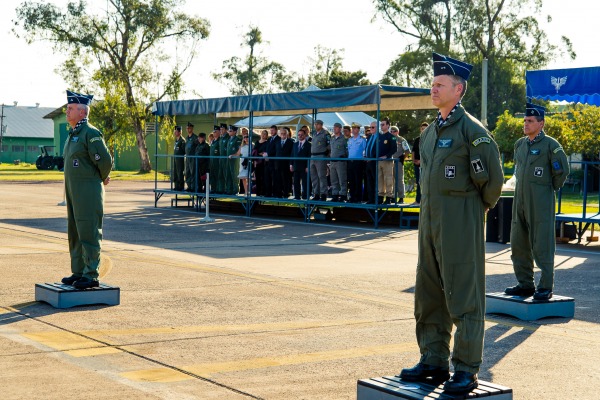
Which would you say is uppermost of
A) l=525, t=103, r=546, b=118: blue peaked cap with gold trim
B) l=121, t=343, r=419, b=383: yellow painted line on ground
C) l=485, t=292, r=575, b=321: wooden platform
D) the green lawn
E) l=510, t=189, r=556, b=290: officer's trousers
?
l=525, t=103, r=546, b=118: blue peaked cap with gold trim

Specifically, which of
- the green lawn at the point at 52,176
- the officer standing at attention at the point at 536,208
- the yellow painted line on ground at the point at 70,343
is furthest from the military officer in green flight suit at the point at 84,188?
the green lawn at the point at 52,176

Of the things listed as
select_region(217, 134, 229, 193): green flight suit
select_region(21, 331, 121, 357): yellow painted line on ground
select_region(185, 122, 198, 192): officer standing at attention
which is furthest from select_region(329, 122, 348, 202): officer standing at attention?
select_region(21, 331, 121, 357): yellow painted line on ground

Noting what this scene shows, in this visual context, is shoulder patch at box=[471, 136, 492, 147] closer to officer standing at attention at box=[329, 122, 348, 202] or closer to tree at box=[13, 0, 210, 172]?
officer standing at attention at box=[329, 122, 348, 202]

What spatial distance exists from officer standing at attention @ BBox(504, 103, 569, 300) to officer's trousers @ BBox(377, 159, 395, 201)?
10.7 metres

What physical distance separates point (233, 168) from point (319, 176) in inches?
126

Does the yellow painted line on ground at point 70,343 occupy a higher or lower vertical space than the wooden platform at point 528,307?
lower

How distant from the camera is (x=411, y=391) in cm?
554

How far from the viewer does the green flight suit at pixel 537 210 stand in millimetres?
9641

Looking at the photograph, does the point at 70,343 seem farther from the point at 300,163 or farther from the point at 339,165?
the point at 300,163

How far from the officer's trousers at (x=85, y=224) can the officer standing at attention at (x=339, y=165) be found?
1206cm

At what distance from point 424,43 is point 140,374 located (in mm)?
53343

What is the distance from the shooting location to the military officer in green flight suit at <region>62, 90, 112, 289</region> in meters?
9.82

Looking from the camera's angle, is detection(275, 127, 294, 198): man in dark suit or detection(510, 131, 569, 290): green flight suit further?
detection(275, 127, 294, 198): man in dark suit

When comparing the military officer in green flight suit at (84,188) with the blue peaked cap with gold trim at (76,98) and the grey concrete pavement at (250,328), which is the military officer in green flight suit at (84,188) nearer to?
the blue peaked cap with gold trim at (76,98)
